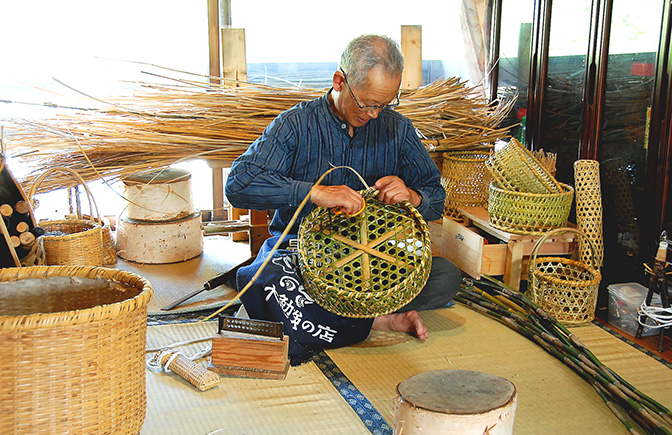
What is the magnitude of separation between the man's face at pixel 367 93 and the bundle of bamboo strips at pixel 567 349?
109 cm

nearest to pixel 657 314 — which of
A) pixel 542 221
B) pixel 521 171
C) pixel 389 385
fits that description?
pixel 542 221

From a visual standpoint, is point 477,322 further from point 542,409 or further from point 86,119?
point 86,119

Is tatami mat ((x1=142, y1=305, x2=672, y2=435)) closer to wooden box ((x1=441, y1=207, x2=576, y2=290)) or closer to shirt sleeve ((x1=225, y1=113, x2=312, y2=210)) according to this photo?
wooden box ((x1=441, y1=207, x2=576, y2=290))

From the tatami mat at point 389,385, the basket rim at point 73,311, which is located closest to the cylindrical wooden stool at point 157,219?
the tatami mat at point 389,385

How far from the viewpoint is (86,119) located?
335 cm

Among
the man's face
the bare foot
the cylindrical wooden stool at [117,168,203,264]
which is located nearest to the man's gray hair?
the man's face

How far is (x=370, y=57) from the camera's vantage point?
7.11 feet

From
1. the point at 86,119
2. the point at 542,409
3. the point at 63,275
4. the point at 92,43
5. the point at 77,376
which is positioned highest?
A: the point at 92,43

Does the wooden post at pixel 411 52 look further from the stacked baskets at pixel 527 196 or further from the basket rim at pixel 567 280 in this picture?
the basket rim at pixel 567 280

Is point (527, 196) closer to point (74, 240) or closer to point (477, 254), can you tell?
point (477, 254)

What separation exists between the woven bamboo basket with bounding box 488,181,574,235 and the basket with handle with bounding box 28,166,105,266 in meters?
1.99

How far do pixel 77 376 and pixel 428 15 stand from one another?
3900 millimetres

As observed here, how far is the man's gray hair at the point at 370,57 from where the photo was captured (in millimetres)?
2168

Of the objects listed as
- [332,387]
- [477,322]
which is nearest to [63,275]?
[332,387]
